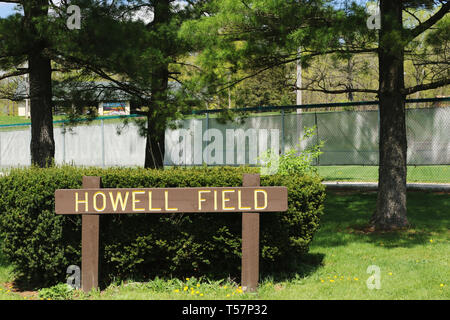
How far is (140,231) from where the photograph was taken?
5109mm

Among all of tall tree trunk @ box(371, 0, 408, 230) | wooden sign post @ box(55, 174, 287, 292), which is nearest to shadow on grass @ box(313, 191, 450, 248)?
tall tree trunk @ box(371, 0, 408, 230)

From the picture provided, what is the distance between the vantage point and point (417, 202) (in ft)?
34.7

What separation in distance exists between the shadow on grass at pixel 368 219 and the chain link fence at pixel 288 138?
175 cm

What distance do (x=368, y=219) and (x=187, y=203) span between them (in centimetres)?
515

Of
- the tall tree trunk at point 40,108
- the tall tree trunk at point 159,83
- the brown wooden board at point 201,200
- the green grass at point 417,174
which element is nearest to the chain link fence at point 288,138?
the green grass at point 417,174

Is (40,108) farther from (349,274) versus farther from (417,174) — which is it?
(417,174)

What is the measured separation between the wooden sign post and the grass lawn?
0.51 metres

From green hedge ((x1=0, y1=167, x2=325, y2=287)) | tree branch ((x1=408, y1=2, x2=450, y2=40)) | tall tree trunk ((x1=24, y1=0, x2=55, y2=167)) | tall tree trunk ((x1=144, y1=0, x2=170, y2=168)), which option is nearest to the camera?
green hedge ((x1=0, y1=167, x2=325, y2=287))

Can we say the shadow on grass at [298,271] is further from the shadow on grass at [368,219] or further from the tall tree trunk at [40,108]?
the tall tree trunk at [40,108]

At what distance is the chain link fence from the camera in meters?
12.8

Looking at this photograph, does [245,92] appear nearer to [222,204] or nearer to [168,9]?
[168,9]

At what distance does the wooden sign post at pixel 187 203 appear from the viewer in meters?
4.83

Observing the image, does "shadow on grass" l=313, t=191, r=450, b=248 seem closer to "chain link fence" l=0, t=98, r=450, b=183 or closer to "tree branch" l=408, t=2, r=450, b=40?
"chain link fence" l=0, t=98, r=450, b=183

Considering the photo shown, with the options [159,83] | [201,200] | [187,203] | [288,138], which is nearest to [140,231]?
[187,203]
